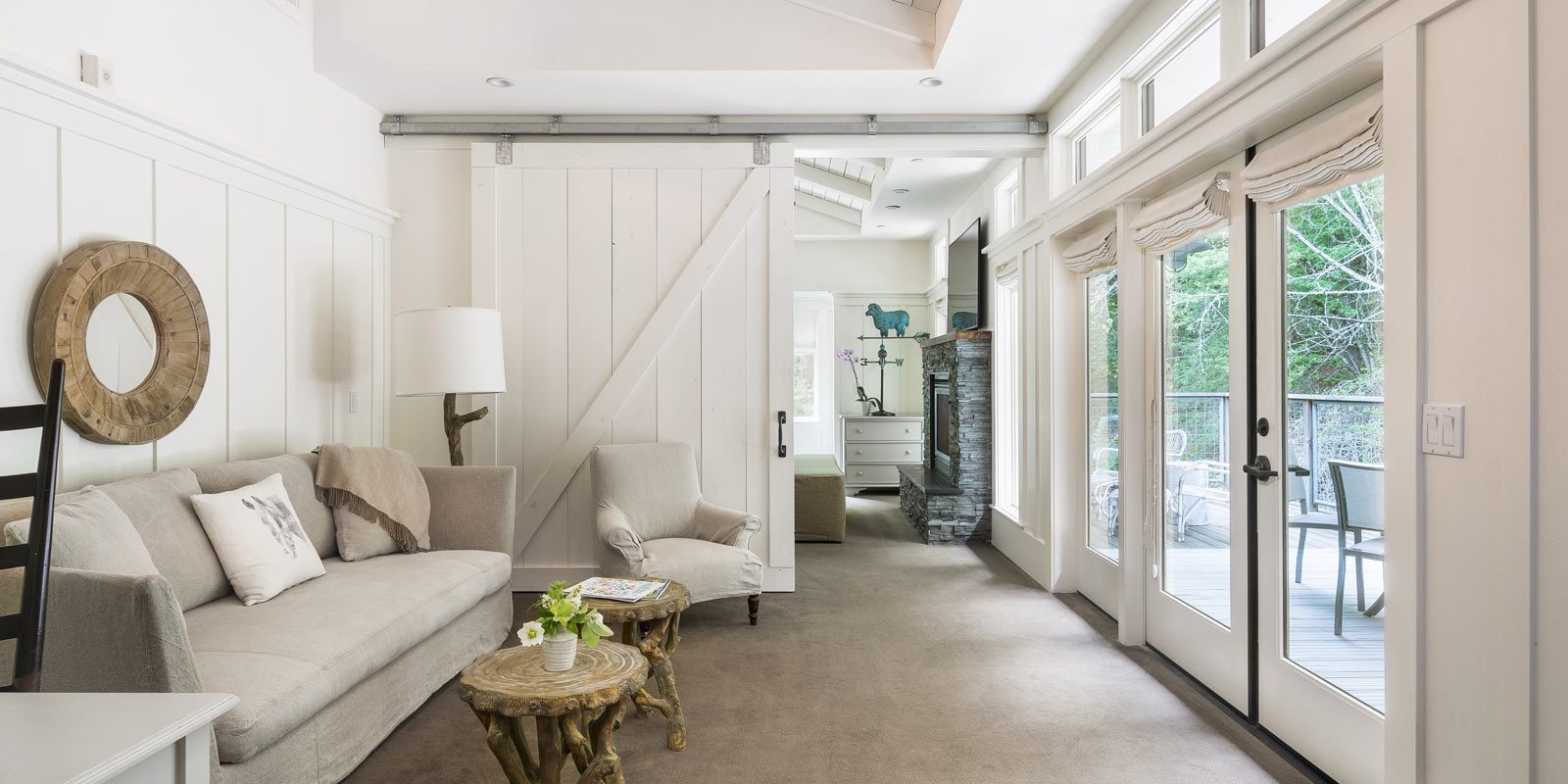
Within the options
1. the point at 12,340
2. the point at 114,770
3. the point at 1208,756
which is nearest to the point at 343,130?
the point at 12,340

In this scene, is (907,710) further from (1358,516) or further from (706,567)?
(1358,516)

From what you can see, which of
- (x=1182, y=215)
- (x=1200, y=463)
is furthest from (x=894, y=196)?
(x=1200, y=463)

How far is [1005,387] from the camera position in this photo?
5.57 meters

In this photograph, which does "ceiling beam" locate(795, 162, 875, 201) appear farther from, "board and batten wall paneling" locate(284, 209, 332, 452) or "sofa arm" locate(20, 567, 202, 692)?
"sofa arm" locate(20, 567, 202, 692)

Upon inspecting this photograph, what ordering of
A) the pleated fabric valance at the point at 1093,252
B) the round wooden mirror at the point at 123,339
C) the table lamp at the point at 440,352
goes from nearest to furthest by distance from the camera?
1. the round wooden mirror at the point at 123,339
2. the table lamp at the point at 440,352
3. the pleated fabric valance at the point at 1093,252

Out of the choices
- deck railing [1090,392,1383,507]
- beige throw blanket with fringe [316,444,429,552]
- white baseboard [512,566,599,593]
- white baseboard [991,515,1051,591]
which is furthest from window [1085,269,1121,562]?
beige throw blanket with fringe [316,444,429,552]

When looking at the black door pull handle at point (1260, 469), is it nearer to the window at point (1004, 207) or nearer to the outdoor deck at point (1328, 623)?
the outdoor deck at point (1328, 623)

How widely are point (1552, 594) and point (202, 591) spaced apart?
3283 mm

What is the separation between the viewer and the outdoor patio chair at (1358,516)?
208 centimetres

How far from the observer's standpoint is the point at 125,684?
1.70 m

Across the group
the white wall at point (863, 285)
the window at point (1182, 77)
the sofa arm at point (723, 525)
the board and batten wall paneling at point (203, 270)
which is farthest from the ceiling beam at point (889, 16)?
the white wall at point (863, 285)

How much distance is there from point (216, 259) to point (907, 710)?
303 centimetres

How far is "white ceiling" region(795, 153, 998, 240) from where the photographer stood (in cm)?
573

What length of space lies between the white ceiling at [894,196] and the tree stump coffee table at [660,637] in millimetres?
3691
